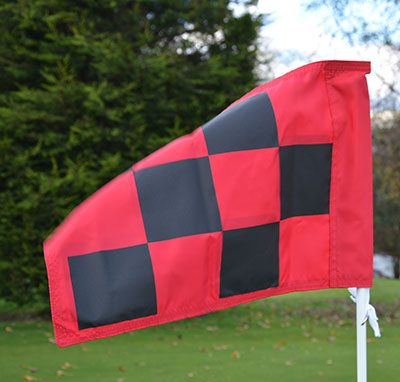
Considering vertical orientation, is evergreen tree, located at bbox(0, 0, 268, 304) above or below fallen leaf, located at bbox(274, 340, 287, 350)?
above

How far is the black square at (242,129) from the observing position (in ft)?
10.2

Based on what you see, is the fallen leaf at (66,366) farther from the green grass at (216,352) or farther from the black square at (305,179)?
the black square at (305,179)

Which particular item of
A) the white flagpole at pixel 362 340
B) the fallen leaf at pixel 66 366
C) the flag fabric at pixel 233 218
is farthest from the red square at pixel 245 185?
the fallen leaf at pixel 66 366

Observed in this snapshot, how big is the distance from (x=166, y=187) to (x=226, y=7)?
9076 millimetres

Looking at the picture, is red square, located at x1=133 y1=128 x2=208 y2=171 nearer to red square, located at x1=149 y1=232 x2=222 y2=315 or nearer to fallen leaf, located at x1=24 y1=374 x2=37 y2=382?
red square, located at x1=149 y1=232 x2=222 y2=315

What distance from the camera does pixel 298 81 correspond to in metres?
3.26

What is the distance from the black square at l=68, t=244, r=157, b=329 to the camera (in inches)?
112

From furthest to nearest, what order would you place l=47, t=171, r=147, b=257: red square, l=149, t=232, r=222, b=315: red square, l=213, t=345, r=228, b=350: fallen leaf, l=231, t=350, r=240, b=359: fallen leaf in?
l=213, t=345, r=228, b=350: fallen leaf
l=231, t=350, r=240, b=359: fallen leaf
l=149, t=232, r=222, b=315: red square
l=47, t=171, r=147, b=257: red square

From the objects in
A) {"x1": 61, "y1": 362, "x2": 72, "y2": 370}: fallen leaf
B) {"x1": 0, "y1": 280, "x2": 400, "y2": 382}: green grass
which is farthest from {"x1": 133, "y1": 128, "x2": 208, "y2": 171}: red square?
{"x1": 61, "y1": 362, "x2": 72, "y2": 370}: fallen leaf

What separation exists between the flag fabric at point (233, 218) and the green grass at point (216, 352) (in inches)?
175

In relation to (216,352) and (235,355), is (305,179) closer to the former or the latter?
(235,355)

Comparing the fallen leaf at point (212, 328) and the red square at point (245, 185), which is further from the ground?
the red square at point (245, 185)

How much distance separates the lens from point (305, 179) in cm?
324

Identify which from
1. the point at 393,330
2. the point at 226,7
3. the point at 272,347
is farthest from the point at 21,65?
the point at 393,330
